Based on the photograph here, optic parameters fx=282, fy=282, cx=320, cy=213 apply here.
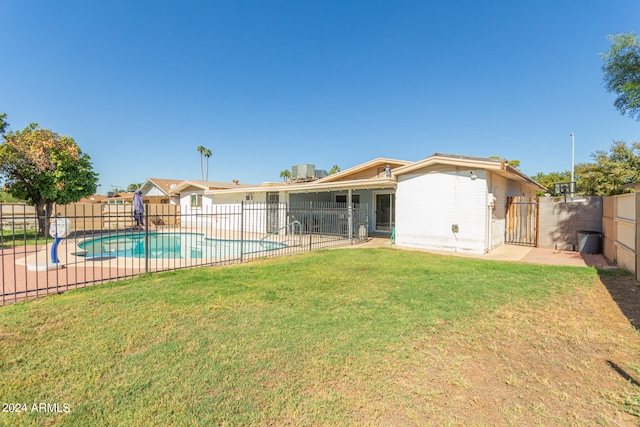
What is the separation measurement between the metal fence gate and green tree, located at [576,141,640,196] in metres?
18.8

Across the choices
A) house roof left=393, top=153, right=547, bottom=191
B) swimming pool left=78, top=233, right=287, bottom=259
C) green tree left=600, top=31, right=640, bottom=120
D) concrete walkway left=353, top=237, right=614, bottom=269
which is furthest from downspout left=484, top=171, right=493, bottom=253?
swimming pool left=78, top=233, right=287, bottom=259

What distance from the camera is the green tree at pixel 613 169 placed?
24281 mm

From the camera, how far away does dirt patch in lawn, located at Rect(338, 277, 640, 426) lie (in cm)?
242

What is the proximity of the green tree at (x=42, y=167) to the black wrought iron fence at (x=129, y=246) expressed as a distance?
1357 millimetres

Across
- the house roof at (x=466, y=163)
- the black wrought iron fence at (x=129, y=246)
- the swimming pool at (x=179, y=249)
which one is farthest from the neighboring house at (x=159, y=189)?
the house roof at (x=466, y=163)

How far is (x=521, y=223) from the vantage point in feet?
42.8

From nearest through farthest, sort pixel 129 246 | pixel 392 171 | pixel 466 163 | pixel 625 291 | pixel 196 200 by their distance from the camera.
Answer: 1. pixel 625 291
2. pixel 466 163
3. pixel 392 171
4. pixel 129 246
5. pixel 196 200

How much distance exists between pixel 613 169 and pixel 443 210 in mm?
24899

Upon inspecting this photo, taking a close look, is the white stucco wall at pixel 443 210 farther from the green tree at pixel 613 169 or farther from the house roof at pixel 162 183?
the house roof at pixel 162 183

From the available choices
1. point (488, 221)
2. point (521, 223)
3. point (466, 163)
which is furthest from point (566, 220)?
point (466, 163)

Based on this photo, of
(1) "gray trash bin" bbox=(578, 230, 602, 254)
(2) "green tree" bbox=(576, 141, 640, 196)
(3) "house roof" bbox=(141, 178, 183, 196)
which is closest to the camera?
(1) "gray trash bin" bbox=(578, 230, 602, 254)

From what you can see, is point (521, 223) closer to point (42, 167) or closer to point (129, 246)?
point (129, 246)

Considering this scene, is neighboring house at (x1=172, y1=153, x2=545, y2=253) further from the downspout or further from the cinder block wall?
the cinder block wall

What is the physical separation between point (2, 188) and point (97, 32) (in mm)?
10644
